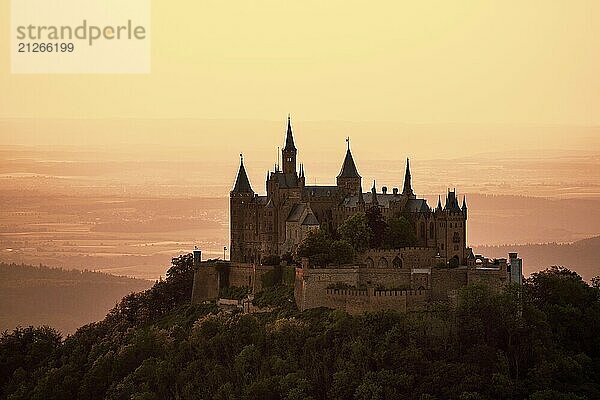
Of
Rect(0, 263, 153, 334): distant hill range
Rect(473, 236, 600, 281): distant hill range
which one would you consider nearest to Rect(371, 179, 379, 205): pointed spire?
Rect(473, 236, 600, 281): distant hill range

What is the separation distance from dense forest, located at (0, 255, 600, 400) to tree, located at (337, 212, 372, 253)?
464 cm

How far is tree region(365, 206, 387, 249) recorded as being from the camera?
8625 cm

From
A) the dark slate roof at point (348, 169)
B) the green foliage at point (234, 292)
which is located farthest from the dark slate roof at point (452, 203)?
the green foliage at point (234, 292)

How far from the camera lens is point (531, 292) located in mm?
84625

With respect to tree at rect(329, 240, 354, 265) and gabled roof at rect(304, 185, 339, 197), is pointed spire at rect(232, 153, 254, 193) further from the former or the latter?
tree at rect(329, 240, 354, 265)

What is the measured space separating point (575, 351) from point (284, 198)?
20.8 meters

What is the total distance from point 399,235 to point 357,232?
241cm

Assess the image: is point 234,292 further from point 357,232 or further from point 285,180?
point 357,232

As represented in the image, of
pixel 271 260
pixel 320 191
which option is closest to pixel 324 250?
pixel 271 260

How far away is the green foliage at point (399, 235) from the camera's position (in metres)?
85.8

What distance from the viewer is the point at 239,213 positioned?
9412cm

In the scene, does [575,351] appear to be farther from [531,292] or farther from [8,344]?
[8,344]

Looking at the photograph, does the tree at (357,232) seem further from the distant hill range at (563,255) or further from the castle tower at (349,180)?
the distant hill range at (563,255)

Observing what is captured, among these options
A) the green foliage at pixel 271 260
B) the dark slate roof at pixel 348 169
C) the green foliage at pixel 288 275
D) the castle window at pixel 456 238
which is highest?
the dark slate roof at pixel 348 169
